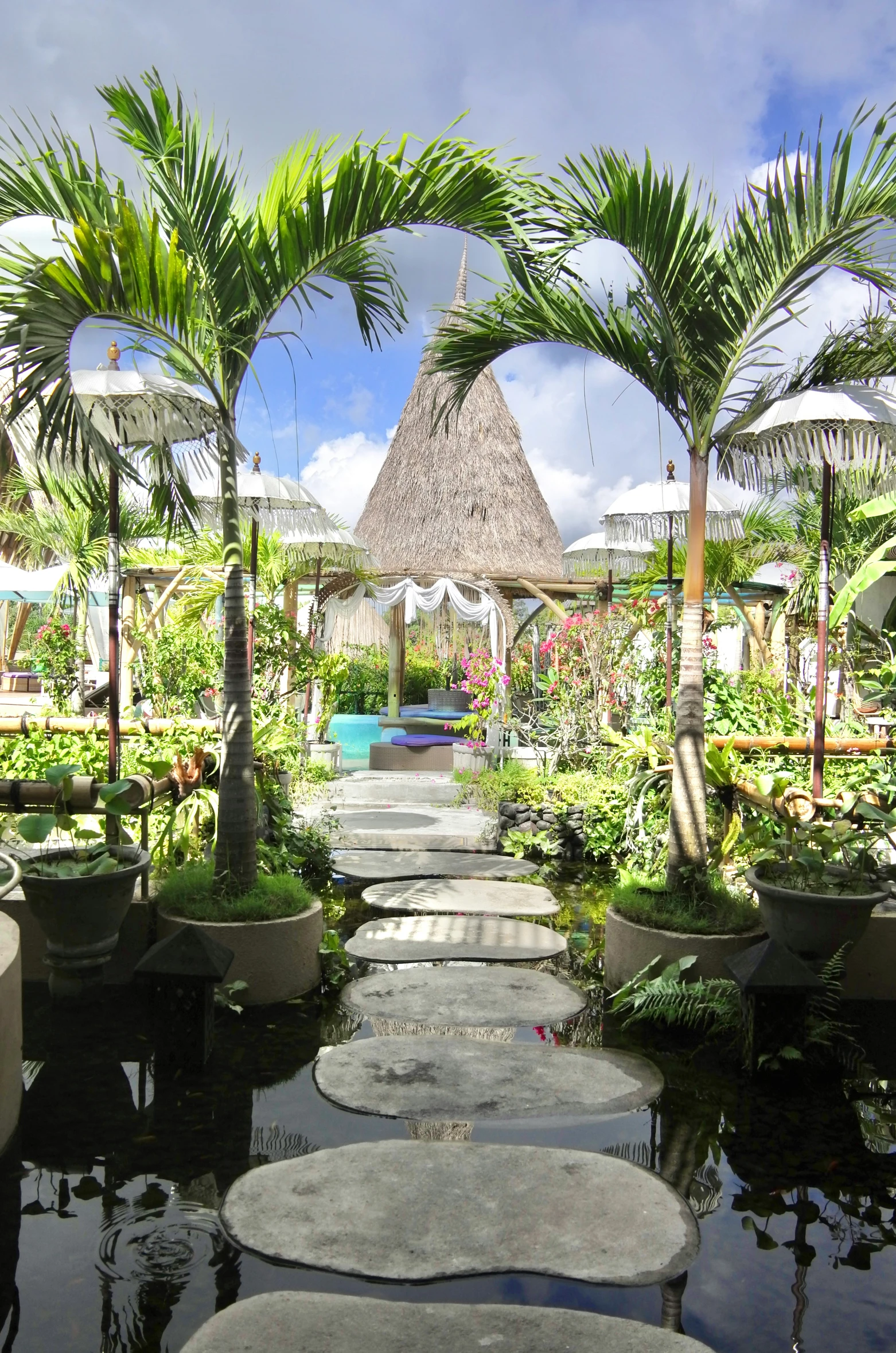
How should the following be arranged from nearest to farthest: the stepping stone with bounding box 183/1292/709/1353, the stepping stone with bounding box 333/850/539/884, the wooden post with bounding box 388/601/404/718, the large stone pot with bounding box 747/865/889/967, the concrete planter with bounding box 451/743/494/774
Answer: the stepping stone with bounding box 183/1292/709/1353, the large stone pot with bounding box 747/865/889/967, the stepping stone with bounding box 333/850/539/884, the concrete planter with bounding box 451/743/494/774, the wooden post with bounding box 388/601/404/718

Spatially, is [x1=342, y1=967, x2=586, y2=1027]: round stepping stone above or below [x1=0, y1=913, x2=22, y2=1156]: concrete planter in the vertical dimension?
below

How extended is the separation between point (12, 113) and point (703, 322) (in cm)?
315

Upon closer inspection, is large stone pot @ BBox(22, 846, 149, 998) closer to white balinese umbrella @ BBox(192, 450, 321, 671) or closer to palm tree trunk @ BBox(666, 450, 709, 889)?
palm tree trunk @ BBox(666, 450, 709, 889)

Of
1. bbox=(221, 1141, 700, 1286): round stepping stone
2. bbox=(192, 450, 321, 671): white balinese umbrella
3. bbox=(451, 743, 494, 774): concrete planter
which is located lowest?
bbox=(221, 1141, 700, 1286): round stepping stone

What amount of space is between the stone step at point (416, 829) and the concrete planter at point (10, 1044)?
4.54 meters

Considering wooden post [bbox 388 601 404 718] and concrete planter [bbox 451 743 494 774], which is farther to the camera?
wooden post [bbox 388 601 404 718]

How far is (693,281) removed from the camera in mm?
4664

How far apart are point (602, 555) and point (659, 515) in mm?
3009

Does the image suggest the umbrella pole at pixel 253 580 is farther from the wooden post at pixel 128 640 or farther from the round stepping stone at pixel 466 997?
the wooden post at pixel 128 640

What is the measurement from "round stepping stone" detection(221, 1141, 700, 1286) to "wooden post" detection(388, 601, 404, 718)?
13.3 meters

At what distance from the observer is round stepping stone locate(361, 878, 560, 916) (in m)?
6.00

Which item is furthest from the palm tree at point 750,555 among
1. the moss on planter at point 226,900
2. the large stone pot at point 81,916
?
the large stone pot at point 81,916

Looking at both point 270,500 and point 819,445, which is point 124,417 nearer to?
point 819,445

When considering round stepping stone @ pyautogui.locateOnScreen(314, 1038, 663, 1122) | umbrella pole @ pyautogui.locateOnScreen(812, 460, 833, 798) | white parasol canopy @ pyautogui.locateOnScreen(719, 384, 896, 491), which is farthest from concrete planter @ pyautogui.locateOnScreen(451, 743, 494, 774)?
round stepping stone @ pyautogui.locateOnScreen(314, 1038, 663, 1122)
